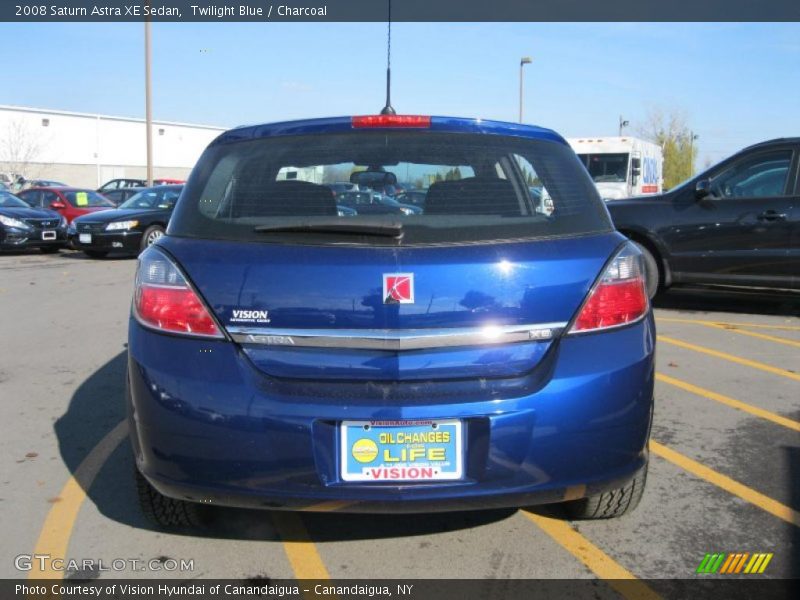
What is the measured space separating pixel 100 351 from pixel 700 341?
5.40m

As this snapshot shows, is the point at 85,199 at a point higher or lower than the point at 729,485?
higher

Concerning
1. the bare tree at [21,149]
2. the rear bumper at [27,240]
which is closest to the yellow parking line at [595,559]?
the rear bumper at [27,240]

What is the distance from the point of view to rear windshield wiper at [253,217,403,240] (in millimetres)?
2561

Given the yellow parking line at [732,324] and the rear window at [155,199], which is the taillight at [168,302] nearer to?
the yellow parking line at [732,324]

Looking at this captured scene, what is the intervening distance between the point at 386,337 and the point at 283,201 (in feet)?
2.31

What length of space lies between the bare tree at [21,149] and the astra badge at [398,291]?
2147 inches

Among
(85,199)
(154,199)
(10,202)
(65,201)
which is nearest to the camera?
(154,199)

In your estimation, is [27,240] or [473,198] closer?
[473,198]

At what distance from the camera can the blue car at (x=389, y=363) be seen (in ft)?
7.98

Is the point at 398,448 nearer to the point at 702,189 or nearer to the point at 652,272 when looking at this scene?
the point at 652,272

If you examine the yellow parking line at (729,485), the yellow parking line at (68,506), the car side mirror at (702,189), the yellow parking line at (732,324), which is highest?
the car side mirror at (702,189)

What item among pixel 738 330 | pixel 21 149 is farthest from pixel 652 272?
pixel 21 149

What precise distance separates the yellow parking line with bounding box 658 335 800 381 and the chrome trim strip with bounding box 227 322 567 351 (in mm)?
4067

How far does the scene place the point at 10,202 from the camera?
1658cm
